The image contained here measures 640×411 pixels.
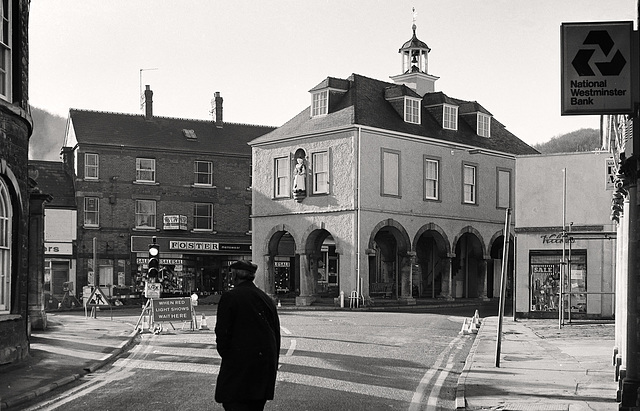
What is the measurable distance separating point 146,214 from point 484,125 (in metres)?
20.6

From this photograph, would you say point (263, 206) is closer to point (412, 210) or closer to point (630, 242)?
point (412, 210)

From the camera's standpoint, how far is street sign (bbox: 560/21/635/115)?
36.1 feet

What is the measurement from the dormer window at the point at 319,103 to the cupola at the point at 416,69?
9.22m

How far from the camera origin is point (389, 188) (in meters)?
44.0

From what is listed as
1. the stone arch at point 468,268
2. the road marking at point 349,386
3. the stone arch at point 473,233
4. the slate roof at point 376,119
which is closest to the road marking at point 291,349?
the road marking at point 349,386

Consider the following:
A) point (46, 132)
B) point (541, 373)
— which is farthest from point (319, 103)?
point (46, 132)

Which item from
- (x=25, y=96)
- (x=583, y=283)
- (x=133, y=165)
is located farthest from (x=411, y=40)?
(x=25, y=96)

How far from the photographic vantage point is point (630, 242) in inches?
447

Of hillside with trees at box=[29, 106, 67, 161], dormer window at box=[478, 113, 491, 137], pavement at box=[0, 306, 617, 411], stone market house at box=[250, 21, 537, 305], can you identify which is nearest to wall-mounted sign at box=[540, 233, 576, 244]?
pavement at box=[0, 306, 617, 411]

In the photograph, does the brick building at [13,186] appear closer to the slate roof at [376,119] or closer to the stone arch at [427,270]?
the slate roof at [376,119]

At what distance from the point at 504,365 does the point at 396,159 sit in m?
28.3

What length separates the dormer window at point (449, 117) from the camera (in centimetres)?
4897

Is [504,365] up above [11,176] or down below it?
below

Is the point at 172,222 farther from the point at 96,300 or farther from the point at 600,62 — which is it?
the point at 600,62
